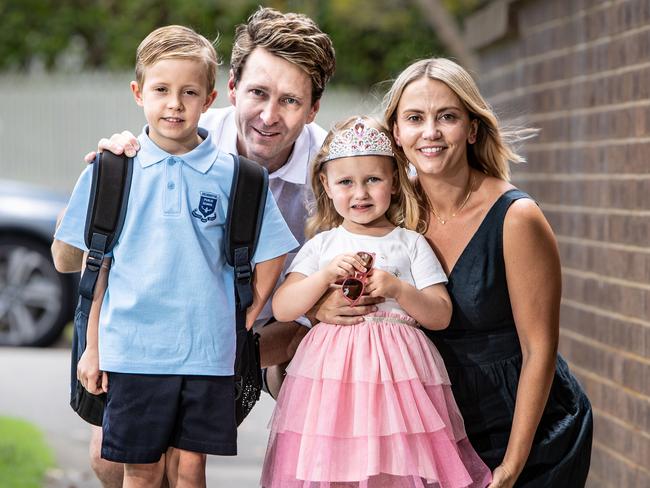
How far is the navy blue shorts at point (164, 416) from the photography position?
3.75 meters

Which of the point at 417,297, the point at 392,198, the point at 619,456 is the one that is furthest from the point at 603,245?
the point at 417,297

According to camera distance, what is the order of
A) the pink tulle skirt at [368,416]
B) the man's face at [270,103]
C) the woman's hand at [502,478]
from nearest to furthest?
the pink tulle skirt at [368,416] < the woman's hand at [502,478] < the man's face at [270,103]

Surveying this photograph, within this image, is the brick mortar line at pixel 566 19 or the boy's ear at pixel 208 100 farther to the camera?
the brick mortar line at pixel 566 19

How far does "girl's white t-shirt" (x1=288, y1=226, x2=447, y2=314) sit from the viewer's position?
3.83 m

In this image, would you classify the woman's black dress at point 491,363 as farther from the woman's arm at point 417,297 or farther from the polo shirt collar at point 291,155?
the polo shirt collar at point 291,155

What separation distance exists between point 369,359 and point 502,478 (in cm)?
57

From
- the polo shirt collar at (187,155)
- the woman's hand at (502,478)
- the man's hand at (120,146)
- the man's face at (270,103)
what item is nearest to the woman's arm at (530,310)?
the woman's hand at (502,478)

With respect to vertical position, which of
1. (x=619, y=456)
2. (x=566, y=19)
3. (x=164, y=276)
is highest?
(x=566, y=19)

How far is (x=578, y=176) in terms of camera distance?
5961 mm

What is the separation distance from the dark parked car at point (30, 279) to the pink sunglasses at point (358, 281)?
691 cm

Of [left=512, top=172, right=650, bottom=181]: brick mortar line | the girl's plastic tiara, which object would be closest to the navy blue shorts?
the girl's plastic tiara

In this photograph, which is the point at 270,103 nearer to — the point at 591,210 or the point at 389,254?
the point at 389,254

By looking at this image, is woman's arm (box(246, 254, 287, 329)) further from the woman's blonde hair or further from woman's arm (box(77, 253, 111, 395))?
the woman's blonde hair

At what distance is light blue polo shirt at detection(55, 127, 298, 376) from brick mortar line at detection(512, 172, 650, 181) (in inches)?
75.8
